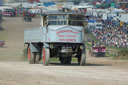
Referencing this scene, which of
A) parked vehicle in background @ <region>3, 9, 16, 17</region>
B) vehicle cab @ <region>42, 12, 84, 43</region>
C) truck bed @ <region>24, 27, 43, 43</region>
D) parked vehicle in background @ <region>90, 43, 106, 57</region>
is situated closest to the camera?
vehicle cab @ <region>42, 12, 84, 43</region>

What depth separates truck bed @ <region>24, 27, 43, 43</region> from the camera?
19145 millimetres

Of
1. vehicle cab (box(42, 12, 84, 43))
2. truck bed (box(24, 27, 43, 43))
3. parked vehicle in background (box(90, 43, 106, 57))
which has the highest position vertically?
vehicle cab (box(42, 12, 84, 43))

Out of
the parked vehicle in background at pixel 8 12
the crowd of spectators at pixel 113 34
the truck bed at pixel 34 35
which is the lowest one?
the parked vehicle in background at pixel 8 12

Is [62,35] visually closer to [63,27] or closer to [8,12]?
[63,27]

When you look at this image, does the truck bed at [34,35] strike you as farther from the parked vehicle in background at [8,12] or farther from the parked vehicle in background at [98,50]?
the parked vehicle in background at [8,12]

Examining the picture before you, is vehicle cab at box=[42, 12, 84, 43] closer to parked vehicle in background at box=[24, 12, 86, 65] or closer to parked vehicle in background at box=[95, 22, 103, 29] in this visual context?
parked vehicle in background at box=[24, 12, 86, 65]

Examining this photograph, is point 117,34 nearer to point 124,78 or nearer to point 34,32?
point 34,32

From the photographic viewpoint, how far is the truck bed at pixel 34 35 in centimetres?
1915

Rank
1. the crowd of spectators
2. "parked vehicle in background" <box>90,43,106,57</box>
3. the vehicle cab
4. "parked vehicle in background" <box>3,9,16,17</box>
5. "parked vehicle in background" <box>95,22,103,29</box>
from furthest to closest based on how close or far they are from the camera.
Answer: "parked vehicle in background" <box>3,9,16,17</box>, "parked vehicle in background" <box>95,22,103,29</box>, the crowd of spectators, "parked vehicle in background" <box>90,43,106,57</box>, the vehicle cab

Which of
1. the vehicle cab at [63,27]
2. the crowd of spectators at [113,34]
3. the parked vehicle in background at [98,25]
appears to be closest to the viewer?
the vehicle cab at [63,27]

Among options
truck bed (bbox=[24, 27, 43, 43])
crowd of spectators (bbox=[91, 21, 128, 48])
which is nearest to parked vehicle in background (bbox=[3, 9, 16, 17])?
crowd of spectators (bbox=[91, 21, 128, 48])

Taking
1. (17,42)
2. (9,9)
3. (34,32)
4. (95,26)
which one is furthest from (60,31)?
(9,9)

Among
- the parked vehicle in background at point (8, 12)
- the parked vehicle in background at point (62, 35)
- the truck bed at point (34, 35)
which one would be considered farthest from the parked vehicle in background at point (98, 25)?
the parked vehicle in background at point (62, 35)

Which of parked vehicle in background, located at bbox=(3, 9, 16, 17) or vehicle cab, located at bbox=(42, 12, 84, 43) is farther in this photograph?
parked vehicle in background, located at bbox=(3, 9, 16, 17)
